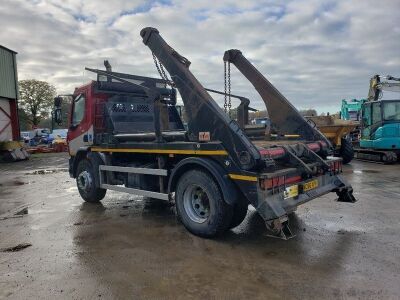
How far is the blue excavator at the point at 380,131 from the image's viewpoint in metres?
14.5

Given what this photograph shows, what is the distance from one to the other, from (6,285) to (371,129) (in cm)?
1488

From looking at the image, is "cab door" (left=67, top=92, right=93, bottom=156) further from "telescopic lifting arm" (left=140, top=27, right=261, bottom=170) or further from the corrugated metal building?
the corrugated metal building

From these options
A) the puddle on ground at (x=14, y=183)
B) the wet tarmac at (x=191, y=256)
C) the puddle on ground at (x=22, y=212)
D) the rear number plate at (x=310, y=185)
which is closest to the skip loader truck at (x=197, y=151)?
the rear number plate at (x=310, y=185)

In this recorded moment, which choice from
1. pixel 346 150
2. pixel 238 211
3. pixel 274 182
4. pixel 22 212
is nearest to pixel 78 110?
pixel 22 212

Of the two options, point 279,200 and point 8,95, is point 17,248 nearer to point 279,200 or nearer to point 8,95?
point 279,200

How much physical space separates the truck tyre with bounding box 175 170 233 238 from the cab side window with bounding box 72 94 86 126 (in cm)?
359

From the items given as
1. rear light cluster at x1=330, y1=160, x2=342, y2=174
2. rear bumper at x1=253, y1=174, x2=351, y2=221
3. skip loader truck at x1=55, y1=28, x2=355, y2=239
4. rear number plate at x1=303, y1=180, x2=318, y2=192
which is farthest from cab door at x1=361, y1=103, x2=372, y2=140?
rear number plate at x1=303, y1=180, x2=318, y2=192

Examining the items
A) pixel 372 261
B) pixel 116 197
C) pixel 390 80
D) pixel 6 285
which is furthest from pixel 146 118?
pixel 390 80

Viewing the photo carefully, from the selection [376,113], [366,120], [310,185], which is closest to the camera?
[310,185]

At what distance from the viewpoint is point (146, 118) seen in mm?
8312

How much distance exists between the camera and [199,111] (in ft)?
18.1

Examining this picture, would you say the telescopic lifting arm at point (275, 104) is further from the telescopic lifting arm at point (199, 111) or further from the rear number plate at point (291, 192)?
the rear number plate at point (291, 192)

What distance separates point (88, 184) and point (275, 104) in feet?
14.3

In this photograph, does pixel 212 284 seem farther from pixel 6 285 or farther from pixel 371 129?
pixel 371 129
